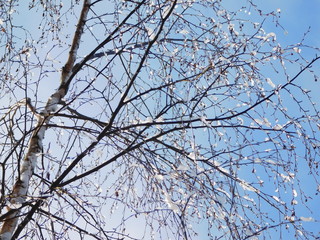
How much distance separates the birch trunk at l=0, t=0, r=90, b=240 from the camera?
2.98 m

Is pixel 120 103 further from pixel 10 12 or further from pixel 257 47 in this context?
pixel 10 12

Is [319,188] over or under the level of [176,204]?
over

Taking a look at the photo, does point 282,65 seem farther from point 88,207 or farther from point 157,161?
point 88,207

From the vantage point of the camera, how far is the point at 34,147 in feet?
11.2

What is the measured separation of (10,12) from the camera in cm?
408

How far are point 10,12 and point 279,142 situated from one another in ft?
8.21

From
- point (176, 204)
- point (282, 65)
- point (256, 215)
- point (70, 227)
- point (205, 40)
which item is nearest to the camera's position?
point (176, 204)

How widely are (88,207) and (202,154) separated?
85 cm

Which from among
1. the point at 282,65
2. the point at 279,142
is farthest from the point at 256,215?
the point at 282,65

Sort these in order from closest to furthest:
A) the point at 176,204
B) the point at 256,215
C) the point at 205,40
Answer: the point at 176,204 < the point at 256,215 < the point at 205,40

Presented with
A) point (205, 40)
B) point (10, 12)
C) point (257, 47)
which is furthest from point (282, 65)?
point (10, 12)

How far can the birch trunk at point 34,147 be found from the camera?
2984 mm

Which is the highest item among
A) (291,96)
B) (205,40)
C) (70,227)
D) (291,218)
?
(205,40)

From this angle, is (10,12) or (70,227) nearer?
(70,227)
